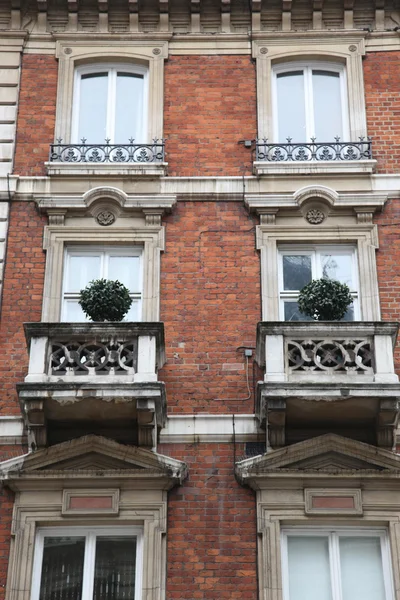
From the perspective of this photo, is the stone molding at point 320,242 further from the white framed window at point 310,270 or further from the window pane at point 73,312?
the window pane at point 73,312

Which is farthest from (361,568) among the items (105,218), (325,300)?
(105,218)

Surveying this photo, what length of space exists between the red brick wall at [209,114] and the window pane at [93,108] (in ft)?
3.55

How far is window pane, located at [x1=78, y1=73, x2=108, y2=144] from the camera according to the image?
57.5 ft

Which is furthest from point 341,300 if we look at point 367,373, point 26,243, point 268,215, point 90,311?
point 26,243

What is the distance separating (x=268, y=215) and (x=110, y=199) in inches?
95.1

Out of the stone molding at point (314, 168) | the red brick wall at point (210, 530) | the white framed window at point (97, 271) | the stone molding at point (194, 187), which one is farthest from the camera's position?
the stone molding at point (314, 168)

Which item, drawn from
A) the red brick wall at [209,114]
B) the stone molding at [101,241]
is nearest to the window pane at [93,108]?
the red brick wall at [209,114]

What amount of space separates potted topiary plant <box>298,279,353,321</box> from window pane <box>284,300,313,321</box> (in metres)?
0.73

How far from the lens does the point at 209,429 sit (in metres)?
14.6

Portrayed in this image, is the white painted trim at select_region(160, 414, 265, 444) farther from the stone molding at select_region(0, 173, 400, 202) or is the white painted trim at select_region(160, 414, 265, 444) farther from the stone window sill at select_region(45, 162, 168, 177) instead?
the stone window sill at select_region(45, 162, 168, 177)

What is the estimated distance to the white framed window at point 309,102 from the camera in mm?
17484

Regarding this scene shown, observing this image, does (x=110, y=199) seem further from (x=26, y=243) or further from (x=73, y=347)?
(x=73, y=347)

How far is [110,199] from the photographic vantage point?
1638 centimetres

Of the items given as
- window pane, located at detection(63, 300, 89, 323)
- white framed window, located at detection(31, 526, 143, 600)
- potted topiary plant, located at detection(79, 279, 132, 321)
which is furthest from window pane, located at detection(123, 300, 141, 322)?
white framed window, located at detection(31, 526, 143, 600)
